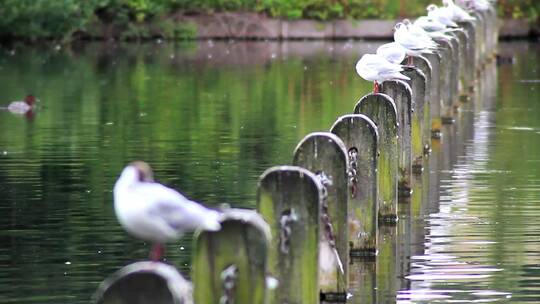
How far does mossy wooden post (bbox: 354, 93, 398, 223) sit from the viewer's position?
1338cm

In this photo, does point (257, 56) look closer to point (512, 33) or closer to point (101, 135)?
point (512, 33)

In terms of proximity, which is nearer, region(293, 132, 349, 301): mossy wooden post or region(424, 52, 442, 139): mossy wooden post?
region(293, 132, 349, 301): mossy wooden post

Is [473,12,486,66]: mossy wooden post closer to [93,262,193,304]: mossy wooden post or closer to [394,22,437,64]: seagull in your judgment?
[394,22,437,64]: seagull

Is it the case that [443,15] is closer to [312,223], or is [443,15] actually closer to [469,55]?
[469,55]

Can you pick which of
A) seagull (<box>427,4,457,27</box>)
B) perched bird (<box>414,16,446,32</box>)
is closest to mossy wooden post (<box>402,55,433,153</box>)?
perched bird (<box>414,16,446,32</box>)

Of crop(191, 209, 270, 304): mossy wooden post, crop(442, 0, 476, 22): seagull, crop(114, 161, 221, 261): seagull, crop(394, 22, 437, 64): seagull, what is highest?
crop(114, 161, 221, 261): seagull

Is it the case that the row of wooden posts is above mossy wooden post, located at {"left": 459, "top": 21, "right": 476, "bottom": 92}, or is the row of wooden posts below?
above

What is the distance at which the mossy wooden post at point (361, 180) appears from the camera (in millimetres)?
11945

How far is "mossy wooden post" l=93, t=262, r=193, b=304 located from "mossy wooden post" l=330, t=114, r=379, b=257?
5.01 m

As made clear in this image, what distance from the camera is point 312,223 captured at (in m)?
9.12

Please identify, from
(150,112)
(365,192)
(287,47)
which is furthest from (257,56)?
(365,192)

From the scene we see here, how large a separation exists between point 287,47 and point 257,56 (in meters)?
4.34

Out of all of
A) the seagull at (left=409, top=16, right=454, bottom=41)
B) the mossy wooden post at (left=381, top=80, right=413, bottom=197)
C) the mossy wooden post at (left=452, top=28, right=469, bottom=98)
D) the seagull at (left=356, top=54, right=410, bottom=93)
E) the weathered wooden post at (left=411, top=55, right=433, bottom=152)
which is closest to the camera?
the mossy wooden post at (left=381, top=80, right=413, bottom=197)

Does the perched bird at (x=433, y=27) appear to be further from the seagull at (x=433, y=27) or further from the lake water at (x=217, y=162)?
the lake water at (x=217, y=162)
